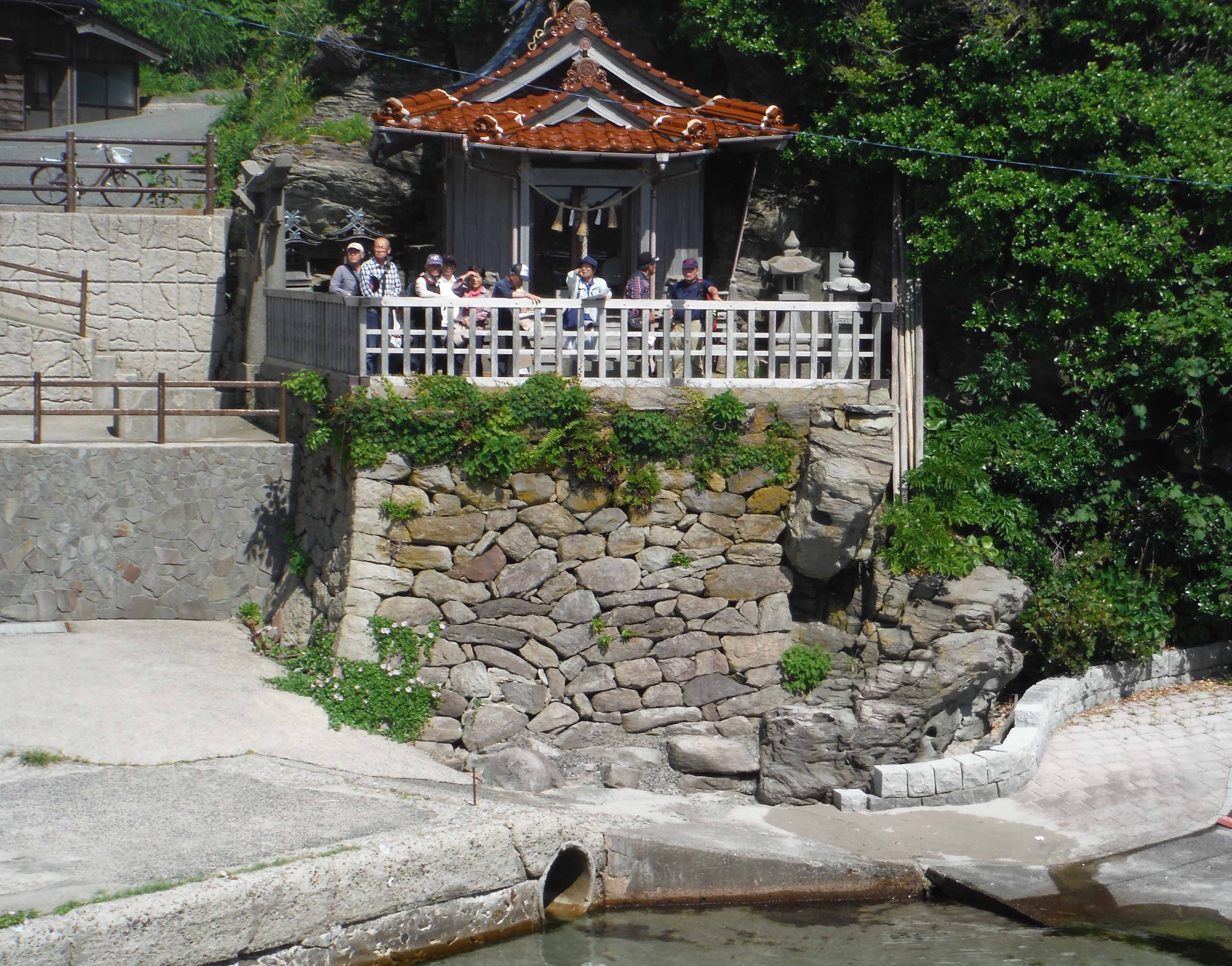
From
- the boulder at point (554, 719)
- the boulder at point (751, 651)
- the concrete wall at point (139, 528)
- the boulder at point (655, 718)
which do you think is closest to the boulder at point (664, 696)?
the boulder at point (655, 718)

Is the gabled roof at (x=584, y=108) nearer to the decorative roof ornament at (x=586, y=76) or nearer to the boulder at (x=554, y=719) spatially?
the decorative roof ornament at (x=586, y=76)

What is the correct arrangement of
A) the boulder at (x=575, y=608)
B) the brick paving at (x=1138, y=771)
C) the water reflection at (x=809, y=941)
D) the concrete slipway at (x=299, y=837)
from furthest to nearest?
the boulder at (x=575, y=608), the brick paving at (x=1138, y=771), the water reflection at (x=809, y=941), the concrete slipway at (x=299, y=837)

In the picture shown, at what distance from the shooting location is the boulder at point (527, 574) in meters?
10.9

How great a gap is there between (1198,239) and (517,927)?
1019cm

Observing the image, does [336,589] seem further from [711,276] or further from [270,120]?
[270,120]

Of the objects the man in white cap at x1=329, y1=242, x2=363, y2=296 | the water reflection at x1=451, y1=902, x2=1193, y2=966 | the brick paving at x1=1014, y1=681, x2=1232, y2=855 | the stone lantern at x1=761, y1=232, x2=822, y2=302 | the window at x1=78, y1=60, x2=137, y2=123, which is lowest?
the water reflection at x1=451, y1=902, x2=1193, y2=966

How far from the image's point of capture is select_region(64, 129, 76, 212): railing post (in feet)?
52.4

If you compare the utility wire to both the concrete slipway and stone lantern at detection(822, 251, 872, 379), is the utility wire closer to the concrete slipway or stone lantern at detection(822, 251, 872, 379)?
stone lantern at detection(822, 251, 872, 379)

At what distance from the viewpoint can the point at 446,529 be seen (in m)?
10.8

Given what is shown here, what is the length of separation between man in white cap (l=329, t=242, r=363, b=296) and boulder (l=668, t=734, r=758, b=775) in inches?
207

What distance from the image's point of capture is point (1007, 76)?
13844 mm

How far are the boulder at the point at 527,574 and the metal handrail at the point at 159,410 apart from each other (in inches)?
130

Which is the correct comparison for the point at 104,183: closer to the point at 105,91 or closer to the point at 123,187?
the point at 123,187

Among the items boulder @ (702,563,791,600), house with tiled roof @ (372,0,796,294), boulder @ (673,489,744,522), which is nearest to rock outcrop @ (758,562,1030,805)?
boulder @ (702,563,791,600)
